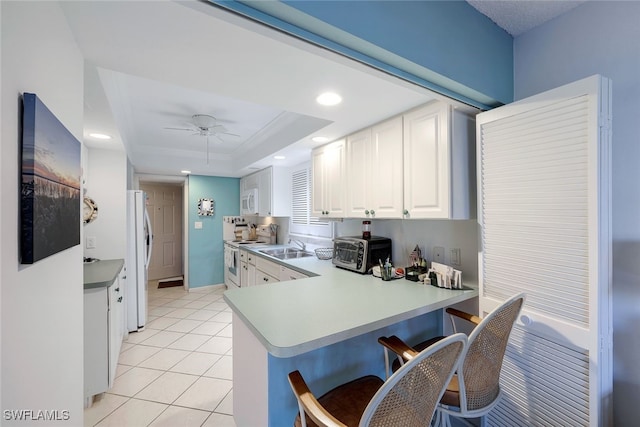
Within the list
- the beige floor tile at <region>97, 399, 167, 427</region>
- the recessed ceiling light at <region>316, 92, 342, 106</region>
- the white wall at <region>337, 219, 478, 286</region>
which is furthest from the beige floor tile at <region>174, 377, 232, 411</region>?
the recessed ceiling light at <region>316, 92, 342, 106</region>

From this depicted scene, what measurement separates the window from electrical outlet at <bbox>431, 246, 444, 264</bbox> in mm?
1459

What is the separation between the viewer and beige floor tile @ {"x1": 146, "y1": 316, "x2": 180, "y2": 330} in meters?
3.35

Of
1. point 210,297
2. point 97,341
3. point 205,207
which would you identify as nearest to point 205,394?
point 97,341

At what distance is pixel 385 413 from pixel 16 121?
130 cm

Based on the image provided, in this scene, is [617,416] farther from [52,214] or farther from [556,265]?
[52,214]

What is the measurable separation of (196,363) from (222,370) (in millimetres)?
311

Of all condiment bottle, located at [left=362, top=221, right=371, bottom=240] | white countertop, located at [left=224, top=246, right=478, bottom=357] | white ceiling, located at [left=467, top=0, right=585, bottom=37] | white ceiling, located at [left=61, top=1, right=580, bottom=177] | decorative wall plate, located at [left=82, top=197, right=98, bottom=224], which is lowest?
white countertop, located at [left=224, top=246, right=478, bottom=357]

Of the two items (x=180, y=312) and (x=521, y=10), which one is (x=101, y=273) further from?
(x=521, y=10)

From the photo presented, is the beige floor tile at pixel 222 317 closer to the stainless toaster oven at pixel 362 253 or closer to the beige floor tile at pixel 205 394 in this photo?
the beige floor tile at pixel 205 394

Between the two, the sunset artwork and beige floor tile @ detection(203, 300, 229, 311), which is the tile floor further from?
the sunset artwork

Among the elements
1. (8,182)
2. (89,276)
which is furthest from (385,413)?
(89,276)

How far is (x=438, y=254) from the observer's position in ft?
6.86

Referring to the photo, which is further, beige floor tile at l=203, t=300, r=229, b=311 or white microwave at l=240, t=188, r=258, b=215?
white microwave at l=240, t=188, r=258, b=215

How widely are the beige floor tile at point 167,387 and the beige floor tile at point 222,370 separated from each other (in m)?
0.14
